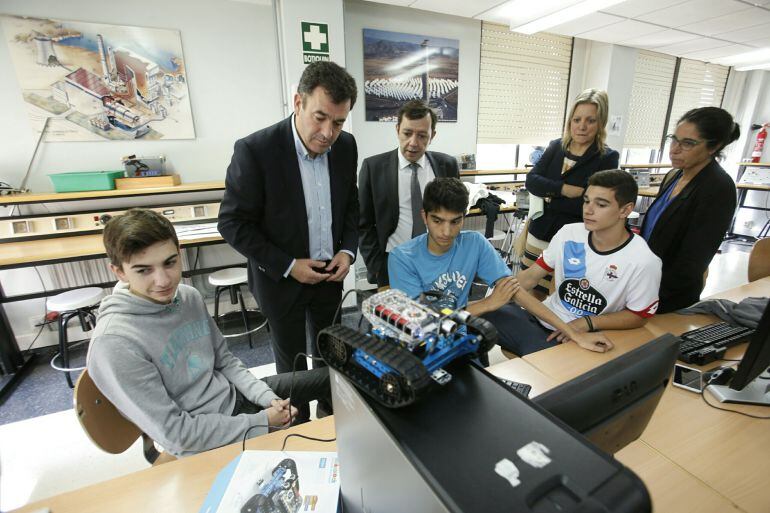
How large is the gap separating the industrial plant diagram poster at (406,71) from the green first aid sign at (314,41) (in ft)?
1.84

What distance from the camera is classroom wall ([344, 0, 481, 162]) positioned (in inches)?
126

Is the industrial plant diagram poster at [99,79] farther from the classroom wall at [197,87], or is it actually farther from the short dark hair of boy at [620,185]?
the short dark hair of boy at [620,185]

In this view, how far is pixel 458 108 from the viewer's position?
3863 mm

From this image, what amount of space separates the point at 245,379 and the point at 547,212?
2041 millimetres

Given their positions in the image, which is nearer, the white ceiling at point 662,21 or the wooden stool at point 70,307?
the wooden stool at point 70,307

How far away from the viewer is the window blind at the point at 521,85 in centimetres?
391

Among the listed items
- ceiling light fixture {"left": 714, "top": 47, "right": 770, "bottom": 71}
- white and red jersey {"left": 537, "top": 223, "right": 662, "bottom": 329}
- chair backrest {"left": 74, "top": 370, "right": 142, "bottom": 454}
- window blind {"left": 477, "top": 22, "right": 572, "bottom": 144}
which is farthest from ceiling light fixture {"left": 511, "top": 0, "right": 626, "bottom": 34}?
chair backrest {"left": 74, "top": 370, "right": 142, "bottom": 454}

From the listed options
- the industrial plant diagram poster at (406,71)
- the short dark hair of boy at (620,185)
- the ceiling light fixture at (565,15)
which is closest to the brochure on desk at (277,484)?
the short dark hair of boy at (620,185)

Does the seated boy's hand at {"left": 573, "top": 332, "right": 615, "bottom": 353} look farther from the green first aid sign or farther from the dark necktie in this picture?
the green first aid sign

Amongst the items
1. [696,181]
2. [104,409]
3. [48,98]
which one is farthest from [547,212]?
[48,98]

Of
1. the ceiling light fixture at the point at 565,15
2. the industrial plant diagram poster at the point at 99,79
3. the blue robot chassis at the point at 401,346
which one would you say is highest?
the ceiling light fixture at the point at 565,15

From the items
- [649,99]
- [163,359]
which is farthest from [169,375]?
[649,99]

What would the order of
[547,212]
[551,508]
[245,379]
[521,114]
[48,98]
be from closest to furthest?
[551,508], [245,379], [547,212], [48,98], [521,114]

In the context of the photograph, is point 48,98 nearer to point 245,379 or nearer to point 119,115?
point 119,115
